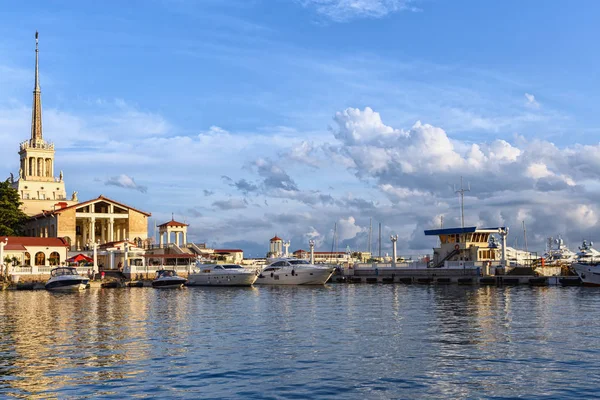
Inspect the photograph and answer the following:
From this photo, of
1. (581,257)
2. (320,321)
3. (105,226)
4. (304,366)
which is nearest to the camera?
(304,366)

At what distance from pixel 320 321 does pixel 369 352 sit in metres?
12.4

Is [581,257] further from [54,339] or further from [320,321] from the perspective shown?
[54,339]

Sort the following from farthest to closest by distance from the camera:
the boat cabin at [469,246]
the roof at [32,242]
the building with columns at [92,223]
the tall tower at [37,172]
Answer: the tall tower at [37,172] < the building with columns at [92,223] < the roof at [32,242] < the boat cabin at [469,246]

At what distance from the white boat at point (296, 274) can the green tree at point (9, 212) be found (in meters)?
51.8

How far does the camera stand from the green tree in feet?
379

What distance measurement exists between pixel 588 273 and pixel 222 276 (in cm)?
4375

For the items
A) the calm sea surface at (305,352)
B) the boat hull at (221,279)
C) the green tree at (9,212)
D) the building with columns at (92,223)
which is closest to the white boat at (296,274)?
the boat hull at (221,279)

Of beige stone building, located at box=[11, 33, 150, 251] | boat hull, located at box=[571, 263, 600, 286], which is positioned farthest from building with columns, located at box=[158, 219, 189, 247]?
boat hull, located at box=[571, 263, 600, 286]

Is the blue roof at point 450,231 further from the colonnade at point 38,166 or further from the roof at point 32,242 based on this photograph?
the colonnade at point 38,166

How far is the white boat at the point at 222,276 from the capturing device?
8550 centimetres

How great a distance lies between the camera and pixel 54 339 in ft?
110

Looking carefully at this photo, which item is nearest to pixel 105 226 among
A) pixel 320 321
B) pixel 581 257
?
pixel 581 257

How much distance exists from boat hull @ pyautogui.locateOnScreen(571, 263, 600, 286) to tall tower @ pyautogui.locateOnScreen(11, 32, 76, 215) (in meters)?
104

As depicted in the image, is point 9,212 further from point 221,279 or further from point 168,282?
point 221,279
